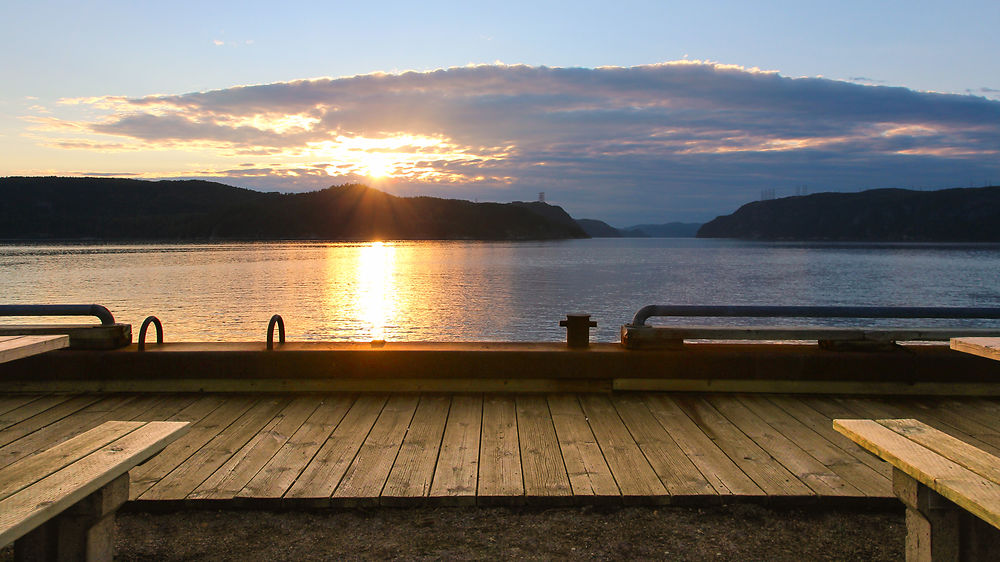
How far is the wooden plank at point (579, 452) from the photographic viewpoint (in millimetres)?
3492

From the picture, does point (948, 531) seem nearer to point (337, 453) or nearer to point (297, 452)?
point (337, 453)

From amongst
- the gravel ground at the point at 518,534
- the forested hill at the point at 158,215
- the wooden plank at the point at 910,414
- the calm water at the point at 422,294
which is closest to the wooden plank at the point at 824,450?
the gravel ground at the point at 518,534

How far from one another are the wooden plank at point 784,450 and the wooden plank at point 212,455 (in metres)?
3.22

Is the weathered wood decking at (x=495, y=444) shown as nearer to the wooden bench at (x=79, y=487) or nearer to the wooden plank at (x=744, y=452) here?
the wooden plank at (x=744, y=452)

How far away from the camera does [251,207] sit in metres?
175

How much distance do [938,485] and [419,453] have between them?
8.80 ft

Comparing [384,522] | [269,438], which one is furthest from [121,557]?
[269,438]

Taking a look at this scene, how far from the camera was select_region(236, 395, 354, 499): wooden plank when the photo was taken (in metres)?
3.47

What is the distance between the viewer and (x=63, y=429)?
14.5ft

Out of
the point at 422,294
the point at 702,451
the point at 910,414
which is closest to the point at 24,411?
the point at 702,451

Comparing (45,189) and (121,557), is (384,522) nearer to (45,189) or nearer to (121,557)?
(121,557)

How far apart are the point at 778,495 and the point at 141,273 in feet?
231

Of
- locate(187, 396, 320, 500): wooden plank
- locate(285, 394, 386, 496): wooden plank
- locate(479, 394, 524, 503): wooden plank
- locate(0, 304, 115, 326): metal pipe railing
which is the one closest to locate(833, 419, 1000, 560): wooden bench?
locate(479, 394, 524, 503): wooden plank

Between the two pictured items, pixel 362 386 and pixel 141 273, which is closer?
pixel 362 386
